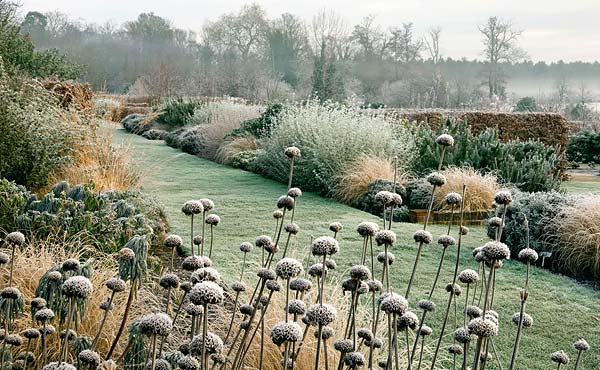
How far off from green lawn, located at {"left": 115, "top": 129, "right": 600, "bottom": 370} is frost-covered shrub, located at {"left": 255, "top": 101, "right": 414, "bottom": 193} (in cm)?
40

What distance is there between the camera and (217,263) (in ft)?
17.7

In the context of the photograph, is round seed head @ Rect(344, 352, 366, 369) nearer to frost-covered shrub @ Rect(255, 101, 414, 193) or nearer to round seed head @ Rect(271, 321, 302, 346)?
round seed head @ Rect(271, 321, 302, 346)

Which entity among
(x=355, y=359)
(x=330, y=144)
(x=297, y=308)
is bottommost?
(x=330, y=144)

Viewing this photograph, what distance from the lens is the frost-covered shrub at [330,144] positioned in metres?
10.3

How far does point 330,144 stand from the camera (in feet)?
34.2

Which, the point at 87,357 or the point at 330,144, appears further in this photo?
the point at 330,144

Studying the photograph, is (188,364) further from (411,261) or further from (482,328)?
(411,261)

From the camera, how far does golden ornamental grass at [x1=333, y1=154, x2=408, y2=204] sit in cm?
939

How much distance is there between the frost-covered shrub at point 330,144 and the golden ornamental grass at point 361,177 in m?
0.25

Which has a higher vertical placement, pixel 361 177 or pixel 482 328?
pixel 482 328

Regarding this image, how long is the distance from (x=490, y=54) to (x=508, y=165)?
1246 inches

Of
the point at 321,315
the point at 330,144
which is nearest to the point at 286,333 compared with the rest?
the point at 321,315

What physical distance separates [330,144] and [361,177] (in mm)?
1163

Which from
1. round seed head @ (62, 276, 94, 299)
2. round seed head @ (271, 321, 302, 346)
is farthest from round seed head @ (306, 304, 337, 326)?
round seed head @ (62, 276, 94, 299)
